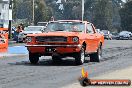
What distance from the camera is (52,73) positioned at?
14.9m

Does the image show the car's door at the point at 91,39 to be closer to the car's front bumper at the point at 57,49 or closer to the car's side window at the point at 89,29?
the car's side window at the point at 89,29

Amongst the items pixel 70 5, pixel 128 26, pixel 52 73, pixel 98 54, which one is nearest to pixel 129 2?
pixel 128 26

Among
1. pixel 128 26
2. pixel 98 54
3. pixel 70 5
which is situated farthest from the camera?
pixel 70 5

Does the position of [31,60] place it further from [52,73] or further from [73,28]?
[52,73]

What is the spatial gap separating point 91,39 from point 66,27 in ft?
3.50

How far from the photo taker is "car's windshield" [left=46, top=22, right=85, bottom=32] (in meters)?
19.1

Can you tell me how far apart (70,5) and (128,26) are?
3471cm

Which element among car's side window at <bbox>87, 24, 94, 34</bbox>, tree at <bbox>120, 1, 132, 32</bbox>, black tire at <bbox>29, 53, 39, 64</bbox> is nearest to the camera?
black tire at <bbox>29, 53, 39, 64</bbox>

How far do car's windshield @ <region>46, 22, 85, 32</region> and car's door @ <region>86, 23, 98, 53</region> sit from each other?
0.34 metres

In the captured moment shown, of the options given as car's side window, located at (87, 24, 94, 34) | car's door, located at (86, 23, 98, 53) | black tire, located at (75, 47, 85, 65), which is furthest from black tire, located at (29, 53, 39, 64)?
car's side window, located at (87, 24, 94, 34)

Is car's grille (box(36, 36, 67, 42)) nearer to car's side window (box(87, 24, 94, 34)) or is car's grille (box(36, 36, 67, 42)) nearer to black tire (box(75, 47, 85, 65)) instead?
black tire (box(75, 47, 85, 65))

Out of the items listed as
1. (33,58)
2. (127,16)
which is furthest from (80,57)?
(127,16)

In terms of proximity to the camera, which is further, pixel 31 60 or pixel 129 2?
pixel 129 2

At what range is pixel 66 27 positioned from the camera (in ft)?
63.2
